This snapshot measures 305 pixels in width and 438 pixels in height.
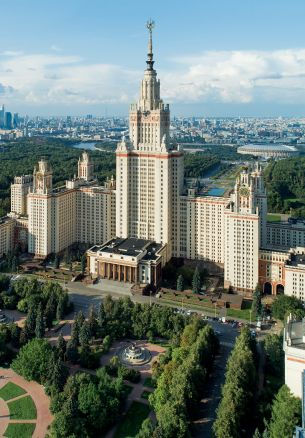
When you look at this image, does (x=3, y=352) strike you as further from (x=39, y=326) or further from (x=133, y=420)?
(x=133, y=420)

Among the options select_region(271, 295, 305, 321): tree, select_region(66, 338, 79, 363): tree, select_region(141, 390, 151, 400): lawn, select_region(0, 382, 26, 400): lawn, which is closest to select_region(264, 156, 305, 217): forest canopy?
select_region(271, 295, 305, 321): tree

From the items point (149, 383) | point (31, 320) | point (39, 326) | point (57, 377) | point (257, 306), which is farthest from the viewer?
point (257, 306)

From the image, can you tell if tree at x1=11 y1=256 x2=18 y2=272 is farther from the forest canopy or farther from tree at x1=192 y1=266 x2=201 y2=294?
the forest canopy

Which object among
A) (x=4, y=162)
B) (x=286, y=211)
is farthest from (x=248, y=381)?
(x=4, y=162)

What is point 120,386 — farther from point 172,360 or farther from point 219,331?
point 219,331

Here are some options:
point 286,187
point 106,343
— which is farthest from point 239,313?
point 286,187

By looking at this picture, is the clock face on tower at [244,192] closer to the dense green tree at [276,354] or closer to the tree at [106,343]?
the dense green tree at [276,354]
